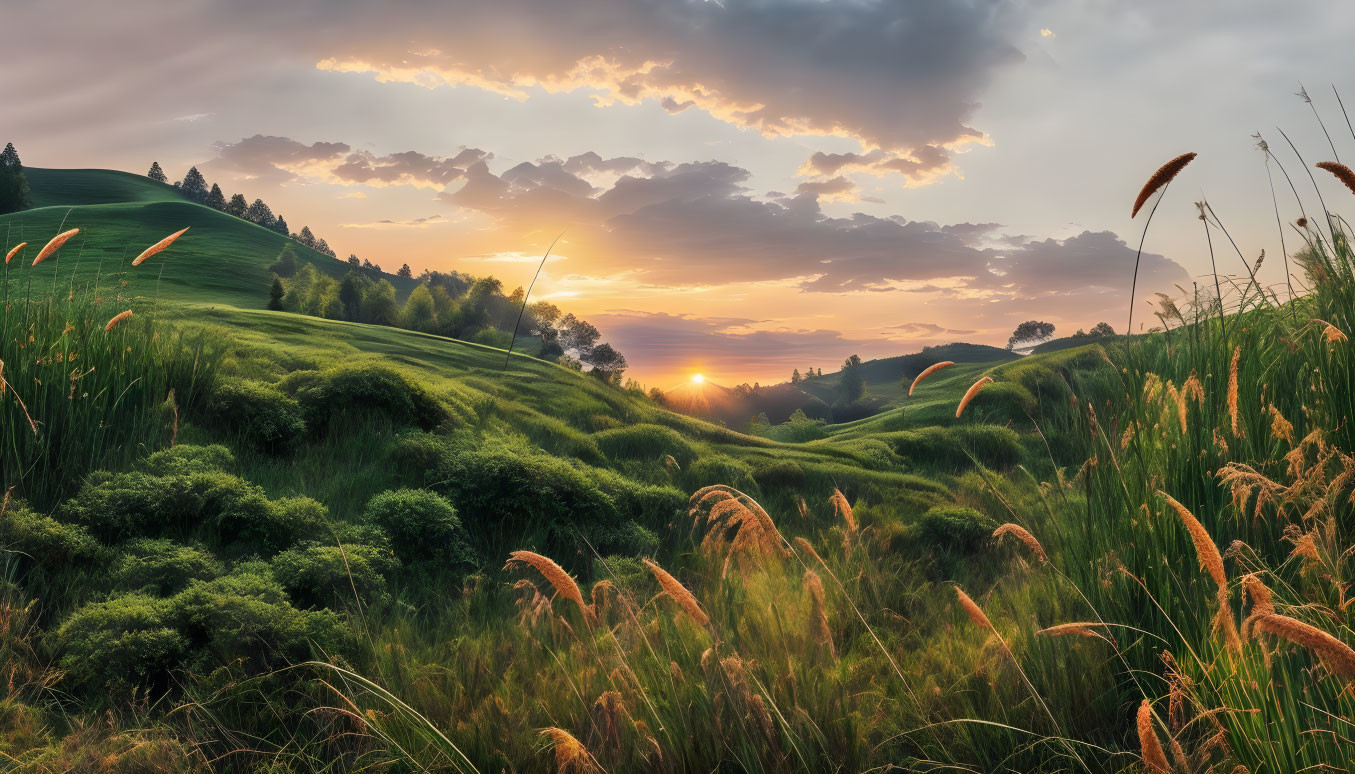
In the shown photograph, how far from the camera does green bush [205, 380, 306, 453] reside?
7.94m

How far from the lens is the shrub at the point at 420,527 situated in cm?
601

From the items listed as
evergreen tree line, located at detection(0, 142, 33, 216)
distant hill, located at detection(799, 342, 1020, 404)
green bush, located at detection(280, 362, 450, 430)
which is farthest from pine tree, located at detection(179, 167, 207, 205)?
green bush, located at detection(280, 362, 450, 430)

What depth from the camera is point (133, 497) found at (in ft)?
17.8

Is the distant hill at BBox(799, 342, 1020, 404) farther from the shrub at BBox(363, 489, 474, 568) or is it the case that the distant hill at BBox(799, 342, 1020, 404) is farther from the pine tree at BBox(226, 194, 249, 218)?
the pine tree at BBox(226, 194, 249, 218)

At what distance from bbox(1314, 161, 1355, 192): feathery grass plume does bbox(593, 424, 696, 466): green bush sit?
8020 millimetres

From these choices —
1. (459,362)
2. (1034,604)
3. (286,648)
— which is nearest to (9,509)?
(286,648)

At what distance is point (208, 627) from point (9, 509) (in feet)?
8.34

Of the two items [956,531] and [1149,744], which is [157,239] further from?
[1149,744]

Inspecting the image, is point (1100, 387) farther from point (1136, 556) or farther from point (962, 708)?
point (962, 708)

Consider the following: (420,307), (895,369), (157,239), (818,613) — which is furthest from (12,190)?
(818,613)

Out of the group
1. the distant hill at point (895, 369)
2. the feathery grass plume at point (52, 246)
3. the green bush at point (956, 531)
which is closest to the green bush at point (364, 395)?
the feathery grass plume at point (52, 246)

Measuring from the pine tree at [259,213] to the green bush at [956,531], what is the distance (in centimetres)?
12609

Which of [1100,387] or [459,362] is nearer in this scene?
[1100,387]

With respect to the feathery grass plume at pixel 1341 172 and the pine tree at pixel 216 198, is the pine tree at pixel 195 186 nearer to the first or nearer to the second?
the pine tree at pixel 216 198
